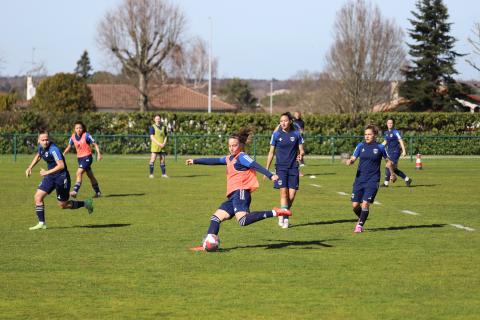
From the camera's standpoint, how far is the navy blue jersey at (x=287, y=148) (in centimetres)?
1556

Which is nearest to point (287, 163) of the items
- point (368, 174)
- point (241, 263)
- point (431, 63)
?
point (368, 174)

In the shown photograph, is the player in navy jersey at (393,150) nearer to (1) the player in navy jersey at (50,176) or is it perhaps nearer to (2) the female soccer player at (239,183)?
(1) the player in navy jersey at (50,176)

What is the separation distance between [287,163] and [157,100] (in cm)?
9076

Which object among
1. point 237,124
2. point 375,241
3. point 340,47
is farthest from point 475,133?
point 375,241

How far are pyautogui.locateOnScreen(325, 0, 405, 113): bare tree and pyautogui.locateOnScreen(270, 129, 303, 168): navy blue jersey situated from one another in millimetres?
56713

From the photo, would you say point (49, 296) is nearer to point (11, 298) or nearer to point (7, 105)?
point (11, 298)

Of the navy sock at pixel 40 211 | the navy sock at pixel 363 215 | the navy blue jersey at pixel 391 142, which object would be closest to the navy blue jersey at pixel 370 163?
the navy sock at pixel 363 215

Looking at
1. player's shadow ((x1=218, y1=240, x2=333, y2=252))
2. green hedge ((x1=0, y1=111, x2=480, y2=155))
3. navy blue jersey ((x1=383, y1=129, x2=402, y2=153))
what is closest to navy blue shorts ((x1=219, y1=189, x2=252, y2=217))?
player's shadow ((x1=218, y1=240, x2=333, y2=252))

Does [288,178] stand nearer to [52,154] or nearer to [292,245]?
[292,245]

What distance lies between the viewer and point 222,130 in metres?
50.0

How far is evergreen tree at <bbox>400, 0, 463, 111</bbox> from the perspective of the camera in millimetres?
70000

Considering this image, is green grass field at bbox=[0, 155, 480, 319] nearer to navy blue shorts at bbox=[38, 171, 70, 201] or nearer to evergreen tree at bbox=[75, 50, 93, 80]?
navy blue shorts at bbox=[38, 171, 70, 201]

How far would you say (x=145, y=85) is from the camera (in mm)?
70562

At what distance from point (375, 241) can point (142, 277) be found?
180 inches
